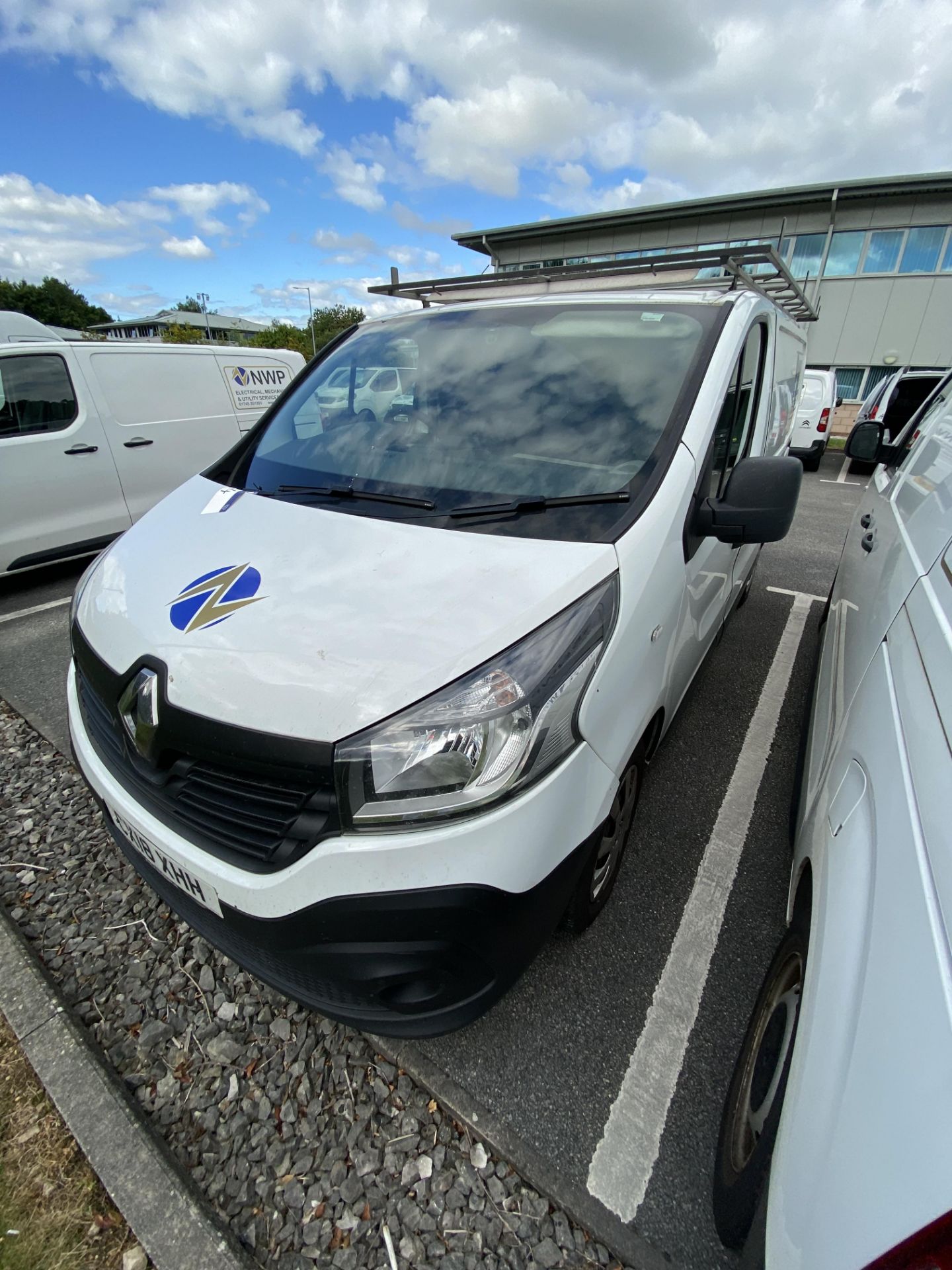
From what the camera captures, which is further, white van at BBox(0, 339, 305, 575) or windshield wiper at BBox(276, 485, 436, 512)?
white van at BBox(0, 339, 305, 575)

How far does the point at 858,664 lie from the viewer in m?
1.67

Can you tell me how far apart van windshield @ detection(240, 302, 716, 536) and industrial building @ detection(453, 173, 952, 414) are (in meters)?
15.6

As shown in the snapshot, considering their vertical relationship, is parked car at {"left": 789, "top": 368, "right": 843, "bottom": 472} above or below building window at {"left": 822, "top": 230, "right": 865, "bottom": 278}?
below

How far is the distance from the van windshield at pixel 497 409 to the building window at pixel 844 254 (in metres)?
20.7

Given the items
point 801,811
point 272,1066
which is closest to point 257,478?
point 272,1066

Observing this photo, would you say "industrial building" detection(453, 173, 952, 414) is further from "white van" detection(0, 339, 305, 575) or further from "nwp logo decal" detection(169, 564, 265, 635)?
"nwp logo decal" detection(169, 564, 265, 635)

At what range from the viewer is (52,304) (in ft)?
210

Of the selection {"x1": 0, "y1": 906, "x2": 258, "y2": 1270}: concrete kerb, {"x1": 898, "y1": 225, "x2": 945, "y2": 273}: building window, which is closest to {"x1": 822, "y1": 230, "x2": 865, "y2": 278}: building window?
{"x1": 898, "y1": 225, "x2": 945, "y2": 273}: building window

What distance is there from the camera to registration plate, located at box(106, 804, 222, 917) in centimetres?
135

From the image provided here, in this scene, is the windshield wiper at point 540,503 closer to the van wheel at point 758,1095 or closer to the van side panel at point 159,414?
the van wheel at point 758,1095

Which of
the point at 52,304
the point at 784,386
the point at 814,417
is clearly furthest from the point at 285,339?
the point at 784,386

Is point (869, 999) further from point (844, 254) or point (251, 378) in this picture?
point (844, 254)

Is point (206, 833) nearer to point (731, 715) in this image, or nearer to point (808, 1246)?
point (808, 1246)

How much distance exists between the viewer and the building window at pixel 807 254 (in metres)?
17.3
